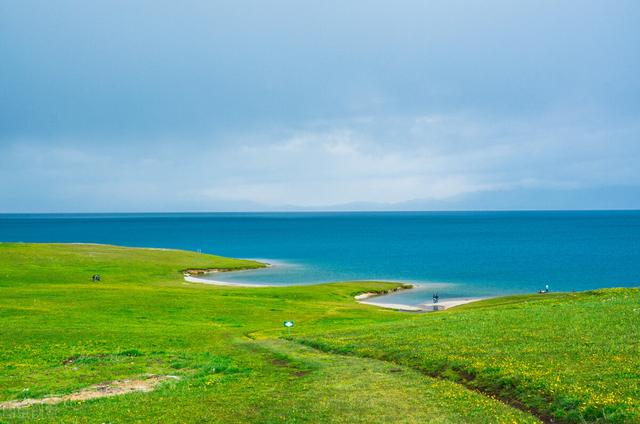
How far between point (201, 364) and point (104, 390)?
704cm

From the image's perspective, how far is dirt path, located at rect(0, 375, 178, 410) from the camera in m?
26.9

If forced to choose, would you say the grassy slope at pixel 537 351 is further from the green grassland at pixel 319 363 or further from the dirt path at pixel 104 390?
the dirt path at pixel 104 390

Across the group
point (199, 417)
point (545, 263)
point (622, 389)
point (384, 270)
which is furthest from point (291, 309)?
point (545, 263)

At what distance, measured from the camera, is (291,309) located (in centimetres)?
6712

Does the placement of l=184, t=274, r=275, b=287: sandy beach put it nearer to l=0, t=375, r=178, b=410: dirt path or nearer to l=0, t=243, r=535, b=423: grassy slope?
l=0, t=243, r=535, b=423: grassy slope

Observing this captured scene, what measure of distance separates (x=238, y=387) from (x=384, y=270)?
113872 millimetres

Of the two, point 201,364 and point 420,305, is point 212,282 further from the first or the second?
point 201,364

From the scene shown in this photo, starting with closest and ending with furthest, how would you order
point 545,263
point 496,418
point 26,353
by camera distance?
point 496,418, point 26,353, point 545,263

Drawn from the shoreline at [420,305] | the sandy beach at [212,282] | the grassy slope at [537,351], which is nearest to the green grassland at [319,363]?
the grassy slope at [537,351]

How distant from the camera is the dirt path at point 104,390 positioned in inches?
1061

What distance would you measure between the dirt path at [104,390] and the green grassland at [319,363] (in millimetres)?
878

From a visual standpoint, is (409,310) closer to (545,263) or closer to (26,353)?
(26,353)

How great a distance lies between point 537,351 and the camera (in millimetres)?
30625

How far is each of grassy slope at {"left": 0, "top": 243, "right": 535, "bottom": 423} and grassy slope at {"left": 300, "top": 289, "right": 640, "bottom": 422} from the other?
175 cm
